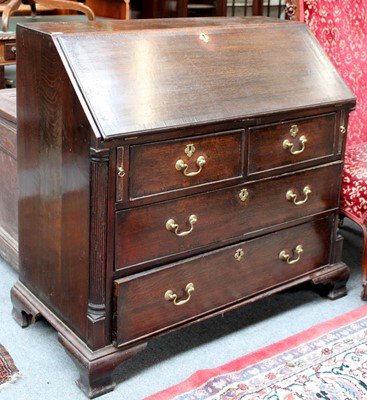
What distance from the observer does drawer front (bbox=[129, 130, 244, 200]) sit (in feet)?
6.98

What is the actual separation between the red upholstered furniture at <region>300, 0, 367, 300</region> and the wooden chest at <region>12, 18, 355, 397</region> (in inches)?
6.3

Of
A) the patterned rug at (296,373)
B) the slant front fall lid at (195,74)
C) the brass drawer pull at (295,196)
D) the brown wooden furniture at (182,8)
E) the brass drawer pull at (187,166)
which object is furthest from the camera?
the brown wooden furniture at (182,8)

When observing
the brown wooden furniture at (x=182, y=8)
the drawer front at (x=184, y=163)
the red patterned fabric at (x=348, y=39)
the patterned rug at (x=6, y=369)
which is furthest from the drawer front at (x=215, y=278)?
the brown wooden furniture at (x=182, y=8)

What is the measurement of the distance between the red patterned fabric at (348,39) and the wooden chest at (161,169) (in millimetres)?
377

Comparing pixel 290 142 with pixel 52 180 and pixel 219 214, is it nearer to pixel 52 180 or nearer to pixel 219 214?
pixel 219 214

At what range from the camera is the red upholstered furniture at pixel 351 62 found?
283 centimetres

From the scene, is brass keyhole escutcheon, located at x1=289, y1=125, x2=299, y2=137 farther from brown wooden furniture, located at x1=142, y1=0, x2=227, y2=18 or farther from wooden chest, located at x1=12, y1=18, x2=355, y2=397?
brown wooden furniture, located at x1=142, y1=0, x2=227, y2=18

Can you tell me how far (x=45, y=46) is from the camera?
7.18 ft

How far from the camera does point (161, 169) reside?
7.12ft

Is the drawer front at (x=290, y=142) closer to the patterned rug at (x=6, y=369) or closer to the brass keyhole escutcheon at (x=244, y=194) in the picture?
the brass keyhole escutcheon at (x=244, y=194)

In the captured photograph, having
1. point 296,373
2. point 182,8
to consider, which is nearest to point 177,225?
point 296,373

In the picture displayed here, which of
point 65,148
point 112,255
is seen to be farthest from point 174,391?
point 65,148

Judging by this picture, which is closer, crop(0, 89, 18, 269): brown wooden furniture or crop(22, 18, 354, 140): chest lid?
crop(22, 18, 354, 140): chest lid

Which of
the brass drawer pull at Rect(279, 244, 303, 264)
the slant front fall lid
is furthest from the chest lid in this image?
the brass drawer pull at Rect(279, 244, 303, 264)
